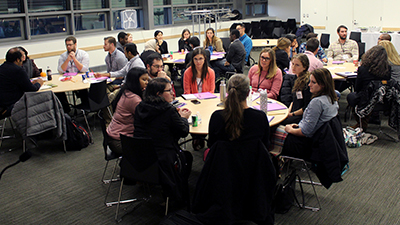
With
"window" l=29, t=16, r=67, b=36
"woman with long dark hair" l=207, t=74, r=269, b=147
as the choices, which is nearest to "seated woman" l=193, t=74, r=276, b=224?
"woman with long dark hair" l=207, t=74, r=269, b=147

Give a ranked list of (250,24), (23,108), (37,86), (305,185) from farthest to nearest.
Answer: (250,24)
(37,86)
(23,108)
(305,185)

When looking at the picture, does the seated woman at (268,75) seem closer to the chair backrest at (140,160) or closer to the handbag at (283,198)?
the handbag at (283,198)

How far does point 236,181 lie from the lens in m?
2.78

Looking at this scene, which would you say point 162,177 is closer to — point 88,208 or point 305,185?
point 88,208

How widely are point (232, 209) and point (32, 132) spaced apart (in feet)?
9.97

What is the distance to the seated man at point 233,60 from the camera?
753 cm

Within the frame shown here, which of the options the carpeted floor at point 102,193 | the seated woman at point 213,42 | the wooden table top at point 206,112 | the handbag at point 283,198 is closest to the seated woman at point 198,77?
the wooden table top at point 206,112

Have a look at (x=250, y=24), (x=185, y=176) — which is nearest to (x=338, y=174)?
(x=185, y=176)

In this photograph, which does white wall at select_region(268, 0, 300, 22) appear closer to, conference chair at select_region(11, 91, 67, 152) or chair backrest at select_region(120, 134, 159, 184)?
conference chair at select_region(11, 91, 67, 152)

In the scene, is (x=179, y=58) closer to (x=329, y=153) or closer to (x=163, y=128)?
(x=163, y=128)

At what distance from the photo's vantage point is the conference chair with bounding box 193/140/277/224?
2.73 metres

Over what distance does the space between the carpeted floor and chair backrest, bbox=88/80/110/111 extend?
26.6 inches

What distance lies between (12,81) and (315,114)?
4005mm

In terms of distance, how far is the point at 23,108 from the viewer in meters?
4.55
